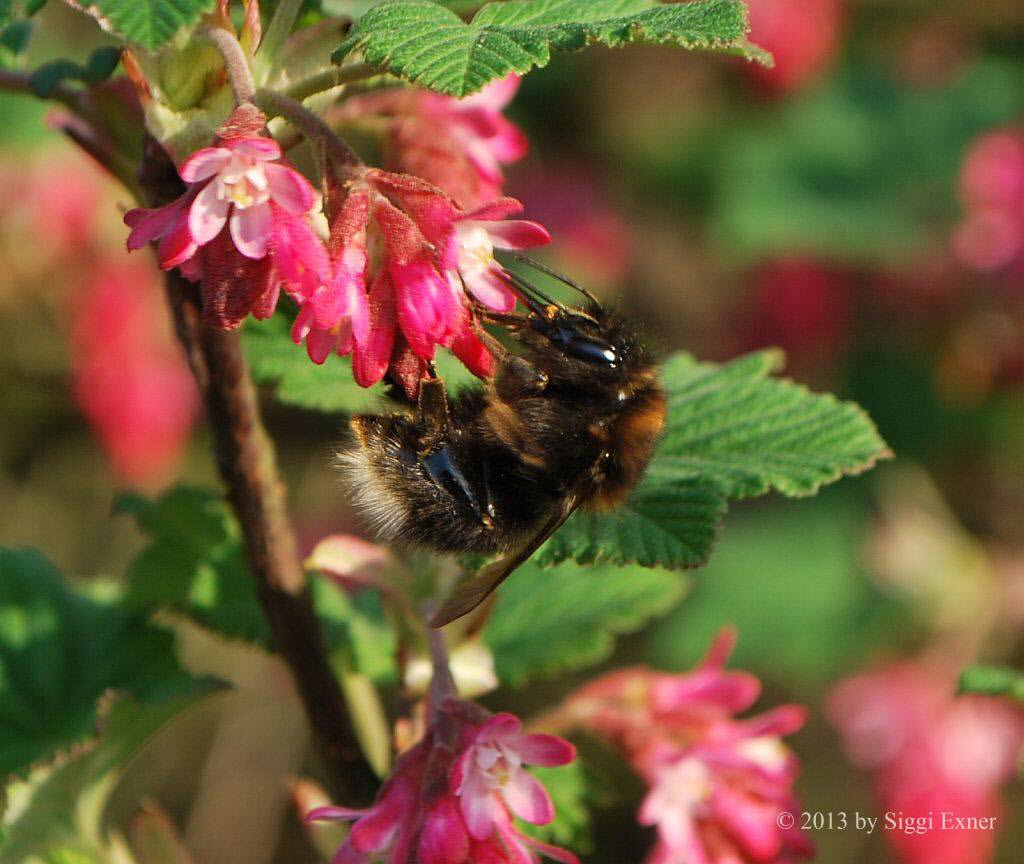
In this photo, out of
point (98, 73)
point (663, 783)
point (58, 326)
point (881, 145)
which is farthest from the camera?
point (881, 145)

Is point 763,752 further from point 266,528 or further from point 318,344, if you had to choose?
point 318,344

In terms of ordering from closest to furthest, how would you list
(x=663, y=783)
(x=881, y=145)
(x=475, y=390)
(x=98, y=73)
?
(x=98, y=73)
(x=475, y=390)
(x=663, y=783)
(x=881, y=145)

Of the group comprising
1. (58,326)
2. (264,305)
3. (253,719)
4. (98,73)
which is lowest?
(253,719)

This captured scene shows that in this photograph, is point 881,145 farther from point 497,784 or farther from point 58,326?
point 497,784

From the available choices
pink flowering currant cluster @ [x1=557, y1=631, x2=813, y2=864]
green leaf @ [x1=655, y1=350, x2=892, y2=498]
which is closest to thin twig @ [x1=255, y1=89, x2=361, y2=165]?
green leaf @ [x1=655, y1=350, x2=892, y2=498]

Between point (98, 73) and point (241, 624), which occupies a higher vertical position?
point (98, 73)

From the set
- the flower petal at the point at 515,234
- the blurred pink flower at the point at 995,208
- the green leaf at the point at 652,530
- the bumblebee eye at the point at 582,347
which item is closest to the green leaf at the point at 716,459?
the green leaf at the point at 652,530

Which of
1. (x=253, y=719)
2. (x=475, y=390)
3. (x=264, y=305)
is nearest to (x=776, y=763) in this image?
(x=475, y=390)
